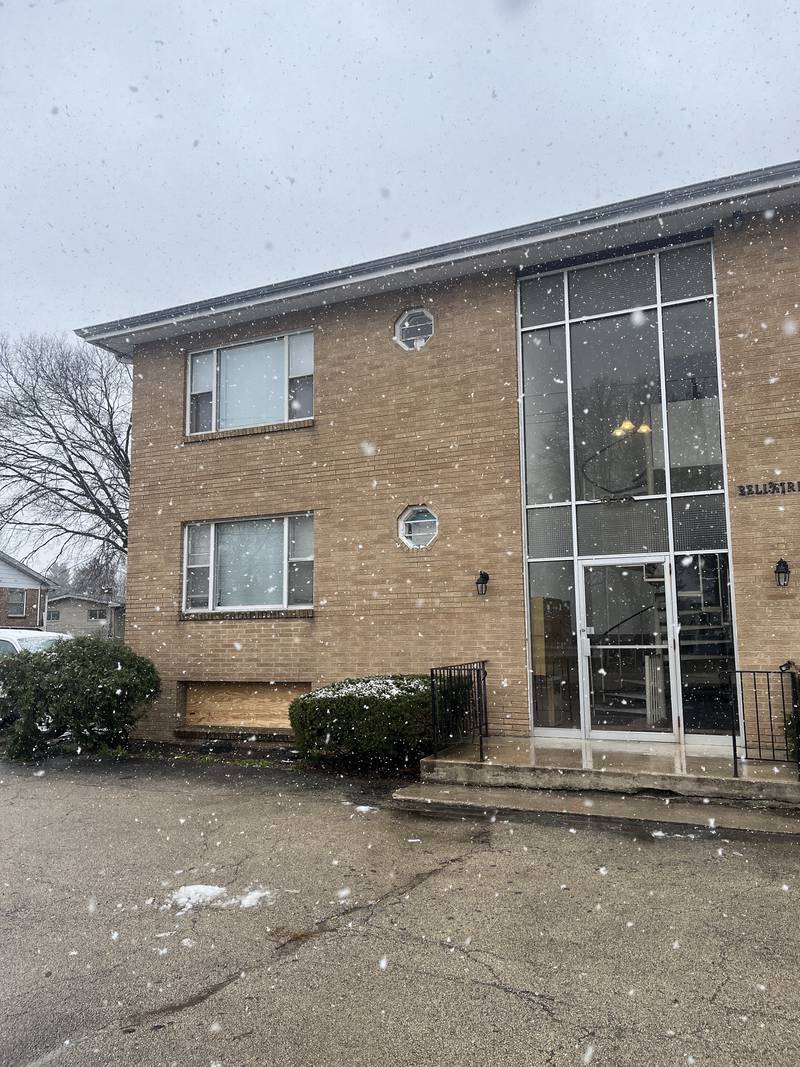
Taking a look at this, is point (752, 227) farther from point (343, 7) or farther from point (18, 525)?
point (18, 525)

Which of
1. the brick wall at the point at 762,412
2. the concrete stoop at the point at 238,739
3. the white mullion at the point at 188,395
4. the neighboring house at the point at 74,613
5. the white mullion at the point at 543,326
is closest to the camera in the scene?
the brick wall at the point at 762,412

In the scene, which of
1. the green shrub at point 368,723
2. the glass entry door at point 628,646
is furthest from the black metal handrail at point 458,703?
the glass entry door at point 628,646

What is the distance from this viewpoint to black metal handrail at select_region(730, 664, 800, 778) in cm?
840

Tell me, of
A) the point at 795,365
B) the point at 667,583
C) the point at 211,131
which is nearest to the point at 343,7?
the point at 795,365

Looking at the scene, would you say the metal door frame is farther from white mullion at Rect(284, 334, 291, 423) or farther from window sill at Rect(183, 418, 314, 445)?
white mullion at Rect(284, 334, 291, 423)

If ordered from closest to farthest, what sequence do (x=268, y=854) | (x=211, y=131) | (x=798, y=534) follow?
1. (x=268, y=854)
2. (x=798, y=534)
3. (x=211, y=131)

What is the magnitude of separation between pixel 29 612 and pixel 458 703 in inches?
1198

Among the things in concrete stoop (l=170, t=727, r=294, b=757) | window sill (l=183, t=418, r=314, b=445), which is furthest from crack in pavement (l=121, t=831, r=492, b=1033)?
window sill (l=183, t=418, r=314, b=445)

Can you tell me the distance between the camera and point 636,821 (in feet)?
22.0

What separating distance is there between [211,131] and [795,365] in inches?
1978

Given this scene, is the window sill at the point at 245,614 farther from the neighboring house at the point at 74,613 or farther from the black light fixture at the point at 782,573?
the neighboring house at the point at 74,613

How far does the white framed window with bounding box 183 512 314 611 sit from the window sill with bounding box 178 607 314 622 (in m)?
0.11

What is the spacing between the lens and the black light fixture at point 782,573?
865cm

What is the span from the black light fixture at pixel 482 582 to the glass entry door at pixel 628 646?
Result: 1.20m
